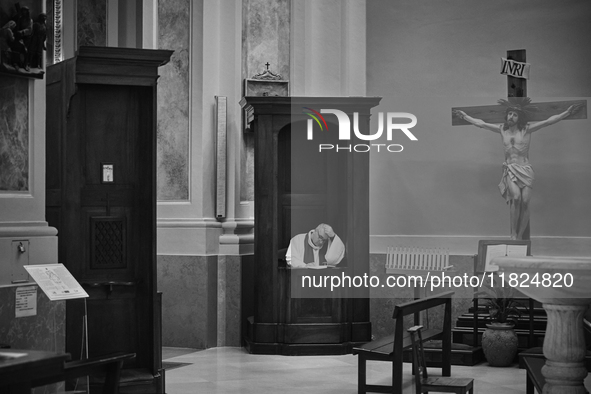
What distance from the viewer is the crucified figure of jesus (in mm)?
8789

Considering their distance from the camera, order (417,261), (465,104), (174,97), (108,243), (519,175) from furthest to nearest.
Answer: (465,104) → (417,261) → (174,97) → (519,175) → (108,243)

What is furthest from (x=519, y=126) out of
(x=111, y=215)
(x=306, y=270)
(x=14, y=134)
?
(x=14, y=134)

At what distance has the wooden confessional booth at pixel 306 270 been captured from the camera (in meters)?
8.60

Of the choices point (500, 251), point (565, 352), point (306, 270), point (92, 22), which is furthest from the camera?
point (306, 270)

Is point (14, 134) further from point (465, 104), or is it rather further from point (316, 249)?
point (465, 104)

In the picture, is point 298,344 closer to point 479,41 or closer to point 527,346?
point 527,346

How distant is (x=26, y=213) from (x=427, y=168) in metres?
6.07

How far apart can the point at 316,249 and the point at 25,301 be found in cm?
406

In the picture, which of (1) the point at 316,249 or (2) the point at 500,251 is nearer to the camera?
(2) the point at 500,251

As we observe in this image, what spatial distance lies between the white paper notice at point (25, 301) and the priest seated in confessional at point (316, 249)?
385 cm

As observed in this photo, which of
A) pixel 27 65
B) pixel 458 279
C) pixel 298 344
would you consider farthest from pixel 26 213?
pixel 458 279

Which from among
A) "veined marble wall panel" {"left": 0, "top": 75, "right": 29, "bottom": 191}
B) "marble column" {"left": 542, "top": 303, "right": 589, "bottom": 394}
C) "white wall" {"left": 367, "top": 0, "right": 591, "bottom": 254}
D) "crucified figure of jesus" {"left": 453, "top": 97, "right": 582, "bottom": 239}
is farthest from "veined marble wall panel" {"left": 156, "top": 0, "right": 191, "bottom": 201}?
"marble column" {"left": 542, "top": 303, "right": 589, "bottom": 394}

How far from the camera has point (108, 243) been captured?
6344 mm

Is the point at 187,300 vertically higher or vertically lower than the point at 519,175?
lower
